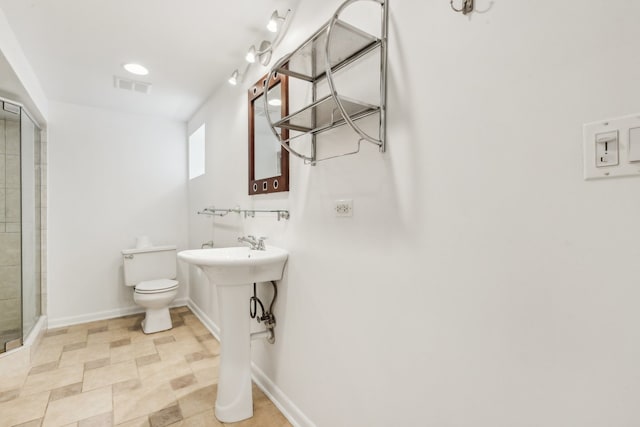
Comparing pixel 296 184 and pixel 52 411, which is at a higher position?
pixel 296 184

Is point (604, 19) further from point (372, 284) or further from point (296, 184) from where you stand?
point (296, 184)

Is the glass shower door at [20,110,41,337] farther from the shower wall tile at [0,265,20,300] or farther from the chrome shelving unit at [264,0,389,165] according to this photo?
the chrome shelving unit at [264,0,389,165]

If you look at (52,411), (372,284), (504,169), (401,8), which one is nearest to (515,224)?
(504,169)

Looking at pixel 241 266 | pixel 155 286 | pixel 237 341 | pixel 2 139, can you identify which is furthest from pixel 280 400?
pixel 2 139

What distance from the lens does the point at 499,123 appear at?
843 millimetres

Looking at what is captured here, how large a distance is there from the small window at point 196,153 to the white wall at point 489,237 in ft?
7.47

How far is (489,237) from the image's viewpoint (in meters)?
0.86

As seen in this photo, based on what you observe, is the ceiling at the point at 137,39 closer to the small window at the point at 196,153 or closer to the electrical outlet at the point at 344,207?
the small window at the point at 196,153

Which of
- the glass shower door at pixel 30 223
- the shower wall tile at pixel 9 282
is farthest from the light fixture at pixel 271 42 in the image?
the shower wall tile at pixel 9 282

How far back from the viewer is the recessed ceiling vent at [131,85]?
8.57ft

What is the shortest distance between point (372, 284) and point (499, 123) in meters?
Result: 0.70

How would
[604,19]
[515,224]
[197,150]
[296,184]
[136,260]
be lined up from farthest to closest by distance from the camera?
1. [197,150]
2. [136,260]
3. [296,184]
4. [515,224]
5. [604,19]

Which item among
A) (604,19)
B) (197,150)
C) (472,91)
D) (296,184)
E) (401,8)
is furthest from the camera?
(197,150)

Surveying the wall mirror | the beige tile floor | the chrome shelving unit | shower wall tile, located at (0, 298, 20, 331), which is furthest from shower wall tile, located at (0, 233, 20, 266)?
the chrome shelving unit
